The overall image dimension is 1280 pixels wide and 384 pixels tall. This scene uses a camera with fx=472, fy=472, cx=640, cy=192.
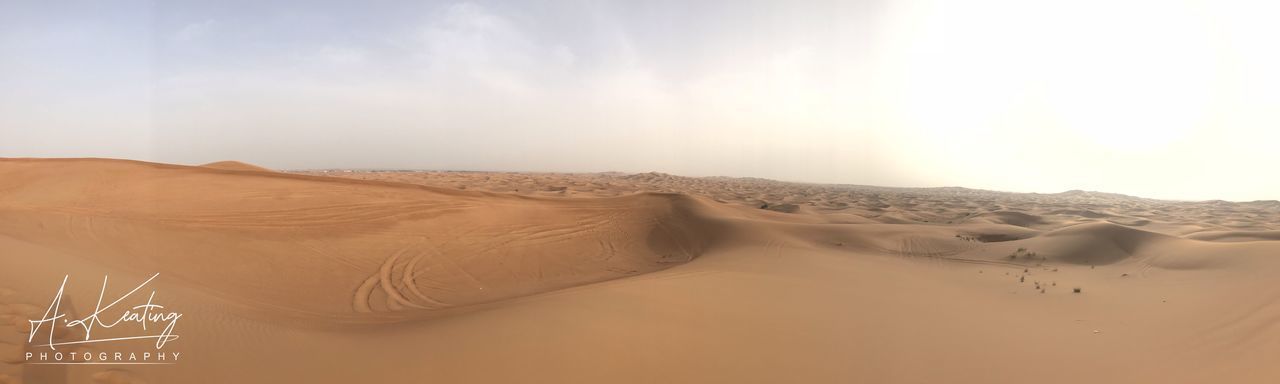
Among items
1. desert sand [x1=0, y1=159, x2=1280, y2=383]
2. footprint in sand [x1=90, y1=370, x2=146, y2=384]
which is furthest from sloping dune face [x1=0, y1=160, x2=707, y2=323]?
footprint in sand [x1=90, y1=370, x2=146, y2=384]

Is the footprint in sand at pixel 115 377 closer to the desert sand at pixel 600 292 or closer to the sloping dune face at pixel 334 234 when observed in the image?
the desert sand at pixel 600 292

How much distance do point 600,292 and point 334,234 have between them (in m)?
8.16

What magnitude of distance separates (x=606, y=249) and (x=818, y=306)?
23.4 feet

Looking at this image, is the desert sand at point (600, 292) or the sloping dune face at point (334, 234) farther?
the sloping dune face at point (334, 234)

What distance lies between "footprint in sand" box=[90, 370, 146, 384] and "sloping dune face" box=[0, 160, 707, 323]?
2477mm

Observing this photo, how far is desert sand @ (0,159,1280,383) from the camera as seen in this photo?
14.0 ft

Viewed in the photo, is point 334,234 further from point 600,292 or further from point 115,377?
point 115,377

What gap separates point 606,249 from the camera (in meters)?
12.7

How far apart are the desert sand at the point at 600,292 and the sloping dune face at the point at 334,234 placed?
3.3 inches

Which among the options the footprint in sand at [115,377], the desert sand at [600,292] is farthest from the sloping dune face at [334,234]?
the footprint in sand at [115,377]

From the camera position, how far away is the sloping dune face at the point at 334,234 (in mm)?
7570

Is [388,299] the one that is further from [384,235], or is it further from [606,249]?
[606,249]

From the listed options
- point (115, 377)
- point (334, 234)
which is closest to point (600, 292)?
point (115, 377)

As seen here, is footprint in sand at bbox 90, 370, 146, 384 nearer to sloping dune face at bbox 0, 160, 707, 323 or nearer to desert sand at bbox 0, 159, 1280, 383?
desert sand at bbox 0, 159, 1280, 383
